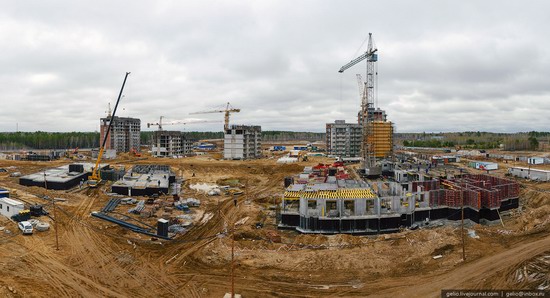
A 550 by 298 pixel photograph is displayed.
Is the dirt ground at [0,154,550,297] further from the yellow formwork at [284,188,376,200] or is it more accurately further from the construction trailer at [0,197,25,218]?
the yellow formwork at [284,188,376,200]

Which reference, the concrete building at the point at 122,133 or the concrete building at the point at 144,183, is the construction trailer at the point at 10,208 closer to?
the concrete building at the point at 144,183

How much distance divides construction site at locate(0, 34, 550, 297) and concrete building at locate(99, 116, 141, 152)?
53.4 m

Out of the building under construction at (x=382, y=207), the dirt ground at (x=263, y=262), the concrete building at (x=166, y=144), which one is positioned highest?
the concrete building at (x=166, y=144)

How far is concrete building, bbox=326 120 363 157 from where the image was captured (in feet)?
317

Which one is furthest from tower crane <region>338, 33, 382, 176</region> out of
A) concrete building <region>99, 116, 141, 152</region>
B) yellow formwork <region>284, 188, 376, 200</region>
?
concrete building <region>99, 116, 141, 152</region>

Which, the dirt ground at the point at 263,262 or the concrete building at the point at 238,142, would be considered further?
the concrete building at the point at 238,142

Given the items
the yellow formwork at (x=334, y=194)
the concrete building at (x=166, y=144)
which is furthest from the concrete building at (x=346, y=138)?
the yellow formwork at (x=334, y=194)

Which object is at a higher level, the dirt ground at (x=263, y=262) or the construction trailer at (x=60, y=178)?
the construction trailer at (x=60, y=178)

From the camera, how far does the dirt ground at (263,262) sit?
2048 cm

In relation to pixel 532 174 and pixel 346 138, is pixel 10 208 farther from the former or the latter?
pixel 346 138

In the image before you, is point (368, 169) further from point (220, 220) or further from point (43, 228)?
point (43, 228)

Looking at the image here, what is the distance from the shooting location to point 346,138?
96.6 meters

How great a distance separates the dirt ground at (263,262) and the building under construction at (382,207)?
2.08m

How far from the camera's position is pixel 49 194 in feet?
148
